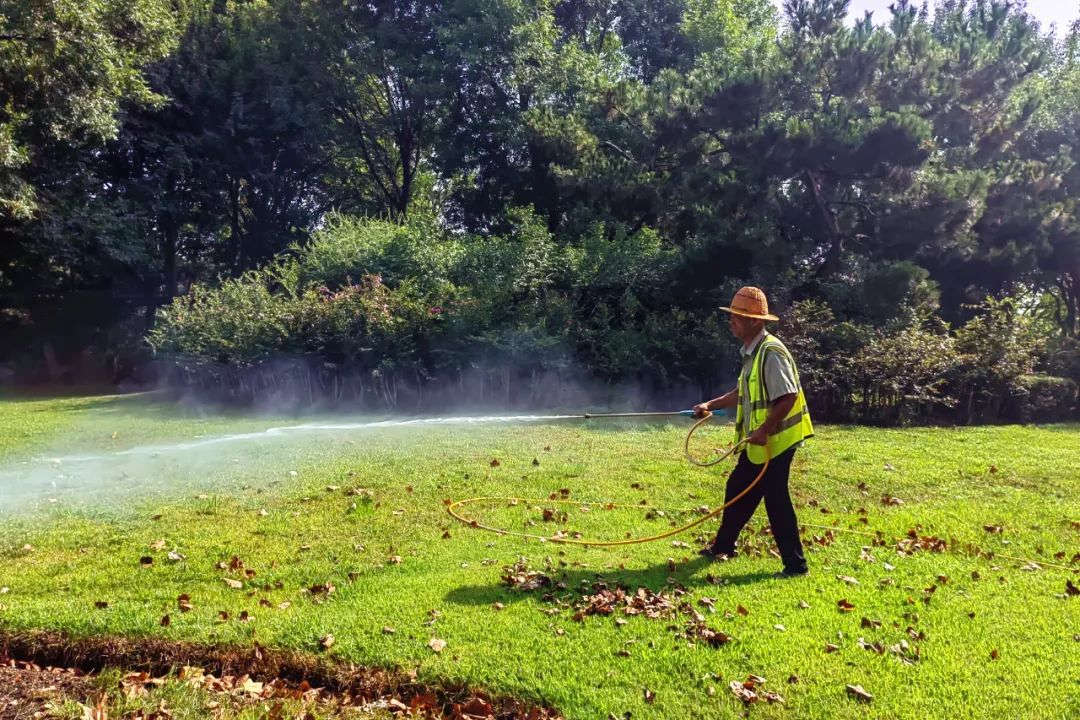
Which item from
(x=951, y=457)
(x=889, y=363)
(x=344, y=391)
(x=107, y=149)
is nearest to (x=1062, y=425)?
(x=889, y=363)

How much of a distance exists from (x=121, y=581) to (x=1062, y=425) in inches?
581

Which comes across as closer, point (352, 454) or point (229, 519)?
point (229, 519)

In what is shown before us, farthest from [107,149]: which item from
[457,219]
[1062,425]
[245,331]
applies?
[1062,425]

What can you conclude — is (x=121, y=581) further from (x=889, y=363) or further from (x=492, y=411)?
(x=889, y=363)

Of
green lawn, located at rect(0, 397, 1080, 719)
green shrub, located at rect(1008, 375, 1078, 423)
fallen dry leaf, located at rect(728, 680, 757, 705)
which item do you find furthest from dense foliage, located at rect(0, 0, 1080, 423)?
fallen dry leaf, located at rect(728, 680, 757, 705)

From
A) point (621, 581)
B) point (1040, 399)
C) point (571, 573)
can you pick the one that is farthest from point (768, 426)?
point (1040, 399)

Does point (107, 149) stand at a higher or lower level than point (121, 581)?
higher

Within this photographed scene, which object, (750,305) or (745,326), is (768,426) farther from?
(750,305)

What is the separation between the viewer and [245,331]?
15.8m

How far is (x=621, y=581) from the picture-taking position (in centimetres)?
540

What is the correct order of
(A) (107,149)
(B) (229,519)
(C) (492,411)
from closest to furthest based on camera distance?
(B) (229,519)
(C) (492,411)
(A) (107,149)

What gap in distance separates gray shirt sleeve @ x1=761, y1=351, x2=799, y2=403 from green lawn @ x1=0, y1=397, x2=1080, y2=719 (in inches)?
53.2

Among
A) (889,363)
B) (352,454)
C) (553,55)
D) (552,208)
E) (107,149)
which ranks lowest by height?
(352,454)

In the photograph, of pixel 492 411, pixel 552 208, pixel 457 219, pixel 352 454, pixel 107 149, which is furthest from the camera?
pixel 457 219
